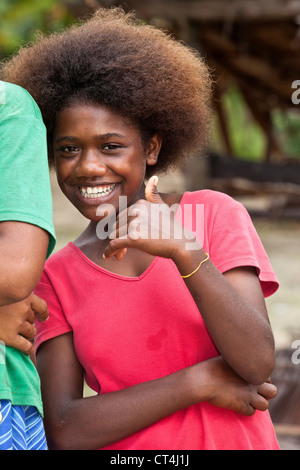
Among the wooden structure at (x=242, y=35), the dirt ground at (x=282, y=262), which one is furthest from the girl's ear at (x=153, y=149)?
the wooden structure at (x=242, y=35)

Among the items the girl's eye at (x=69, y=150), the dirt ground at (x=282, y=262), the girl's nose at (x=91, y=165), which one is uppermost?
the girl's eye at (x=69, y=150)

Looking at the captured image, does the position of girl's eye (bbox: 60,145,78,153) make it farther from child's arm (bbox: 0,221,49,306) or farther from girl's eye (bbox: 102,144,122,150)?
child's arm (bbox: 0,221,49,306)

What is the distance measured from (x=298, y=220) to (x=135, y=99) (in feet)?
27.2

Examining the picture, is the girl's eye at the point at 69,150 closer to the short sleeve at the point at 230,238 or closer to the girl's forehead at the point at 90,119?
the girl's forehead at the point at 90,119

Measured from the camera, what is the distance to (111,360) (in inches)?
63.8

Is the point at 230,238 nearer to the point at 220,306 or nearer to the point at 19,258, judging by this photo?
the point at 220,306

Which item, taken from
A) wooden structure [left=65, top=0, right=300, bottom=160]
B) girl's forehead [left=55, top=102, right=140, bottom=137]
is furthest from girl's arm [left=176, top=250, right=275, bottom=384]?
wooden structure [left=65, top=0, right=300, bottom=160]

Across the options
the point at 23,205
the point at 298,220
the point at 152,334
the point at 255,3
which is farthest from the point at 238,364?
the point at 298,220

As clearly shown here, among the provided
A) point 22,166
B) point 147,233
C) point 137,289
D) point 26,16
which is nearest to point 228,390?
point 137,289

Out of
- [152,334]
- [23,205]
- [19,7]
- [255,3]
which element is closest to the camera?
[23,205]

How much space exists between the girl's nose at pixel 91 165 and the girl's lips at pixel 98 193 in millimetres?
43

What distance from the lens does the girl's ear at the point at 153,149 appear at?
1.84 meters
